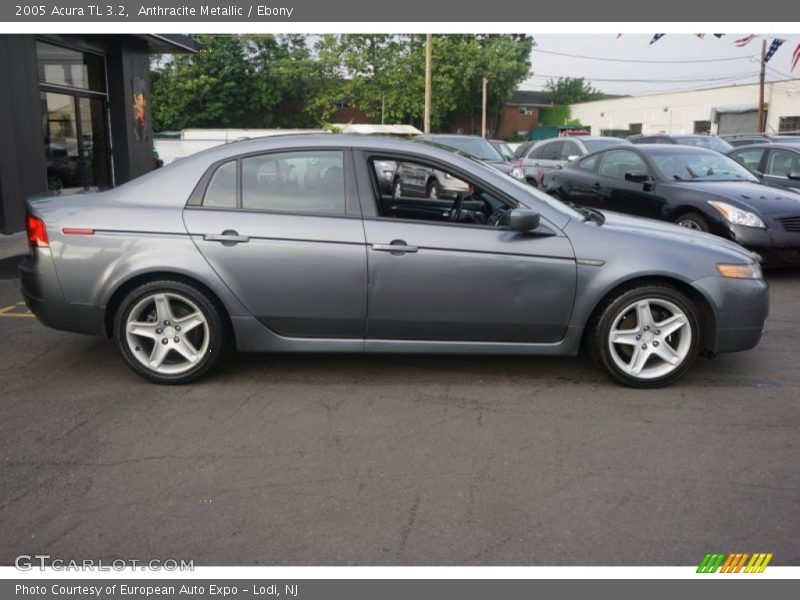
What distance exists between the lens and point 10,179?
34.7 feet

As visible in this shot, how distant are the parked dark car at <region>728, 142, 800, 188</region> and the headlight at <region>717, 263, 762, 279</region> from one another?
671cm

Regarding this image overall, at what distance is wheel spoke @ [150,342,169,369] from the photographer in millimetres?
4762

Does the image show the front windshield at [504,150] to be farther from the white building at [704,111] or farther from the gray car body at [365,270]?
the white building at [704,111]

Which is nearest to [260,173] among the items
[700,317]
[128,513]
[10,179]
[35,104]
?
[128,513]

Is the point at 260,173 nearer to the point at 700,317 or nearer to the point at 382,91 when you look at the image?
the point at 700,317

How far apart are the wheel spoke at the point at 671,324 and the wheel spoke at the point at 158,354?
125 inches

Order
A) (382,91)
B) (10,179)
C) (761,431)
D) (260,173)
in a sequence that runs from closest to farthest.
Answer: (761,431) → (260,173) → (10,179) → (382,91)

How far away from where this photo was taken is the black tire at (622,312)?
4699mm

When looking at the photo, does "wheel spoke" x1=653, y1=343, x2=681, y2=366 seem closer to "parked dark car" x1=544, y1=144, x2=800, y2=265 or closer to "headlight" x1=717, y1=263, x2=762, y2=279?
"headlight" x1=717, y1=263, x2=762, y2=279

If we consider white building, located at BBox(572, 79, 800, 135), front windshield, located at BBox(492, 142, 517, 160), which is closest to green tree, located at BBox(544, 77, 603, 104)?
white building, located at BBox(572, 79, 800, 135)

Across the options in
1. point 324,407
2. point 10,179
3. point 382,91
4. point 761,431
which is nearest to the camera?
point 761,431

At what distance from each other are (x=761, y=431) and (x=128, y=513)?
3346 millimetres

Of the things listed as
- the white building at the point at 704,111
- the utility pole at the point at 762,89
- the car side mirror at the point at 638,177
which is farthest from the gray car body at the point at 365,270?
the white building at the point at 704,111

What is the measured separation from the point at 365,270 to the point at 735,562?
2.60 metres
